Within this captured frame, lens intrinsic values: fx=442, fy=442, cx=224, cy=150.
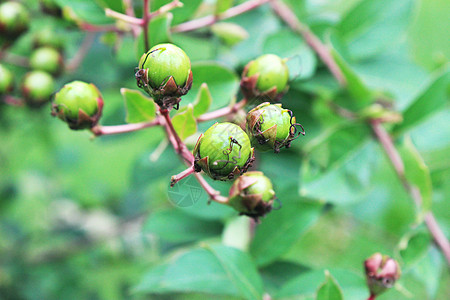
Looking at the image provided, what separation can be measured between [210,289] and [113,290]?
1672 millimetres

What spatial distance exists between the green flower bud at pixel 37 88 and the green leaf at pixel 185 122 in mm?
669

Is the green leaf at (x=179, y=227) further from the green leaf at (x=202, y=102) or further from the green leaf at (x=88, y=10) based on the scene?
the green leaf at (x=88, y=10)

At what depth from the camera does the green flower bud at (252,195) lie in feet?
3.27

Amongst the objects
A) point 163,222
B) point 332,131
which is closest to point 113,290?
point 163,222

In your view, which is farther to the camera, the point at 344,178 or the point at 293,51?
the point at 293,51

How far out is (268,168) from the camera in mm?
1736

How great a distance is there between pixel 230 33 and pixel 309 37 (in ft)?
1.02

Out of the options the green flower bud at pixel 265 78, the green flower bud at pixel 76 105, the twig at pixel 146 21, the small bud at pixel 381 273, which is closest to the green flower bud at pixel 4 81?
the green flower bud at pixel 76 105

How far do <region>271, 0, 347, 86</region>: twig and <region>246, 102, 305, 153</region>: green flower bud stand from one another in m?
0.86

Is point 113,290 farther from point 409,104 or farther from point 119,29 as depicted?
point 409,104

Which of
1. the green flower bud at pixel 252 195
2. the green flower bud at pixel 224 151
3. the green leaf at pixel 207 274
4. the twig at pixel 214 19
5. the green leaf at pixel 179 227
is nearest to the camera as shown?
the green flower bud at pixel 224 151

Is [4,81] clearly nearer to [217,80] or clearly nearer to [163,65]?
[217,80]

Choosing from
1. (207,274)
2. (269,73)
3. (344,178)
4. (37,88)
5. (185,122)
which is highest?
(269,73)

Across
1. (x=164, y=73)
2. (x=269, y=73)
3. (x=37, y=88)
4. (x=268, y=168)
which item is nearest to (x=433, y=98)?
(x=268, y=168)
